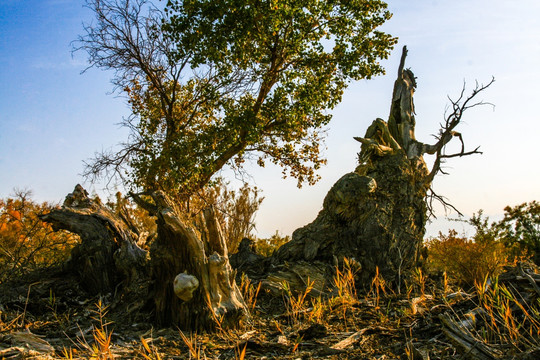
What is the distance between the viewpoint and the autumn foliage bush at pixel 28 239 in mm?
6327

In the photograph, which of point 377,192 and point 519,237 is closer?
point 377,192

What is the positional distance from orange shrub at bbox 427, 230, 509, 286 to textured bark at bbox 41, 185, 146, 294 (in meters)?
4.21

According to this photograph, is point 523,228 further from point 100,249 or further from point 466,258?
point 100,249

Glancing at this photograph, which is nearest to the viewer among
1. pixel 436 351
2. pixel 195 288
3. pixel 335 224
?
pixel 436 351

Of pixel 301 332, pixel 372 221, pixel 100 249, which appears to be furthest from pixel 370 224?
pixel 100 249

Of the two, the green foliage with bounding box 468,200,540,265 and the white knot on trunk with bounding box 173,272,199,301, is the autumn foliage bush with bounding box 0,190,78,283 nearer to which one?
the white knot on trunk with bounding box 173,272,199,301

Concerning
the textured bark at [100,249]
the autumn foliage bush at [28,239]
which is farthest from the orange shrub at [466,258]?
the autumn foliage bush at [28,239]

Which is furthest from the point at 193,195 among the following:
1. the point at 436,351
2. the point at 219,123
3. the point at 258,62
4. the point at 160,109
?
the point at 436,351

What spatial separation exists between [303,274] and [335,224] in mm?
965

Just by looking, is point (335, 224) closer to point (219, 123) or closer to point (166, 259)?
point (166, 259)

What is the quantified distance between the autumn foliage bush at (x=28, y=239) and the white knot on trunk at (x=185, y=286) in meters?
2.97

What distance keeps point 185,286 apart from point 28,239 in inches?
276

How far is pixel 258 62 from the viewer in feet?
35.5

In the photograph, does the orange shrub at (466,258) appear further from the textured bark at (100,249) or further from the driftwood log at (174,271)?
the textured bark at (100,249)
